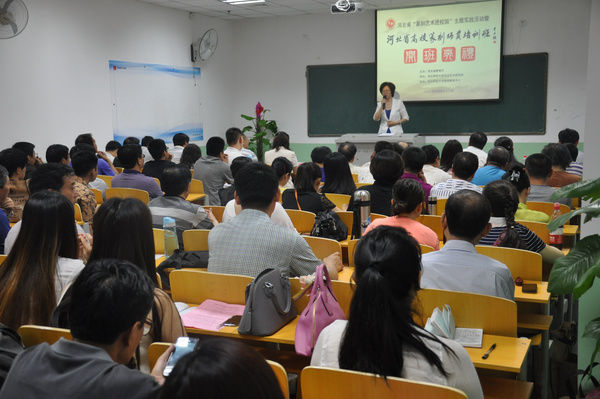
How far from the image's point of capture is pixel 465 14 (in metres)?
10.5

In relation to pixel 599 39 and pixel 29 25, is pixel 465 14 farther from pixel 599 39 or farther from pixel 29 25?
pixel 599 39

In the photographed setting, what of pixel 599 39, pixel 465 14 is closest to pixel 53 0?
pixel 465 14

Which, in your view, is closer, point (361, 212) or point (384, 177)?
point (361, 212)

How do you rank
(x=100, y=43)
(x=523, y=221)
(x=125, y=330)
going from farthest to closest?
1. (x=100, y=43)
2. (x=523, y=221)
3. (x=125, y=330)

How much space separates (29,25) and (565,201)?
702 cm

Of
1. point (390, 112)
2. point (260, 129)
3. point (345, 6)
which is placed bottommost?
point (260, 129)

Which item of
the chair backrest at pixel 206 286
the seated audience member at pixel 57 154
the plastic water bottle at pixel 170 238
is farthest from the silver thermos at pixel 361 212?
the seated audience member at pixel 57 154

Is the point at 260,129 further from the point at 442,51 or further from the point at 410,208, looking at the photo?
the point at 410,208

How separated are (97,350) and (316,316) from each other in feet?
3.51

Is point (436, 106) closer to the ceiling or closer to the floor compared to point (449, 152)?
closer to the ceiling

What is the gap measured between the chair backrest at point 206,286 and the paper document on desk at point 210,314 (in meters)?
0.04

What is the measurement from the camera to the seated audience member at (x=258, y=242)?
9.70ft

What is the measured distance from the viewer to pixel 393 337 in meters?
1.63

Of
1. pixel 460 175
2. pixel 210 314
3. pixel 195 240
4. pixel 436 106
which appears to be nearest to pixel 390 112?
pixel 436 106
